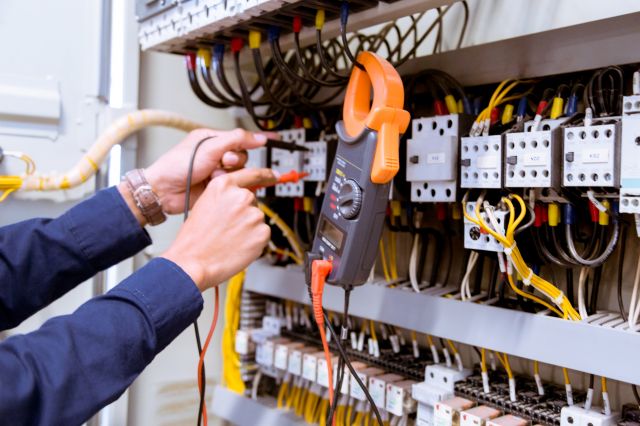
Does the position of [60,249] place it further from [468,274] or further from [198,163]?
[468,274]

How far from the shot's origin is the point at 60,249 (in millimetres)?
1062

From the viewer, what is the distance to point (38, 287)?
3.43ft

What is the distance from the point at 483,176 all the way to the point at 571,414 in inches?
16.7

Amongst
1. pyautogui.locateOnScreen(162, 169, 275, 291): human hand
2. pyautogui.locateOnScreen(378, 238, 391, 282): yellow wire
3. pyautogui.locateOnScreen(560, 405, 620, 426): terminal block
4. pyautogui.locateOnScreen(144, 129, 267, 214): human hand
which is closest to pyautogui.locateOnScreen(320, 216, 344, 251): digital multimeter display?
pyautogui.locateOnScreen(162, 169, 275, 291): human hand

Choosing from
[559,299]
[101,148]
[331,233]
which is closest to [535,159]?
[559,299]

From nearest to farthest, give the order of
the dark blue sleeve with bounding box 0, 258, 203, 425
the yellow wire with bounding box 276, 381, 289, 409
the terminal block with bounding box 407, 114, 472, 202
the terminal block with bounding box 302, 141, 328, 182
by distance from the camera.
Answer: the dark blue sleeve with bounding box 0, 258, 203, 425 → the terminal block with bounding box 407, 114, 472, 202 → the terminal block with bounding box 302, 141, 328, 182 → the yellow wire with bounding box 276, 381, 289, 409

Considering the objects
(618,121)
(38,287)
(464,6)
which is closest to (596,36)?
(618,121)

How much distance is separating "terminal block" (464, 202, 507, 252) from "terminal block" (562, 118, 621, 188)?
0.12m

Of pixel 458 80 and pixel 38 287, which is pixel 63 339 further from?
pixel 458 80

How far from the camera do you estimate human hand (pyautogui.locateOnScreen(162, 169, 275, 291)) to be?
0.86m

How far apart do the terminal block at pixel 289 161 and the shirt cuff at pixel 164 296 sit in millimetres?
556

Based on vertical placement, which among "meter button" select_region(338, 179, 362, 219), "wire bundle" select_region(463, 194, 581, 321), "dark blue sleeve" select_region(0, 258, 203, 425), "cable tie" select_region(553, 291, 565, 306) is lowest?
"dark blue sleeve" select_region(0, 258, 203, 425)

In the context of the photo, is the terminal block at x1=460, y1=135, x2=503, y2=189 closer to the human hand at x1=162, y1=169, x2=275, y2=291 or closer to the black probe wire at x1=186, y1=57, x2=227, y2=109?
the human hand at x1=162, y1=169, x2=275, y2=291

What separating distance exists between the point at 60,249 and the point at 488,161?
81cm
